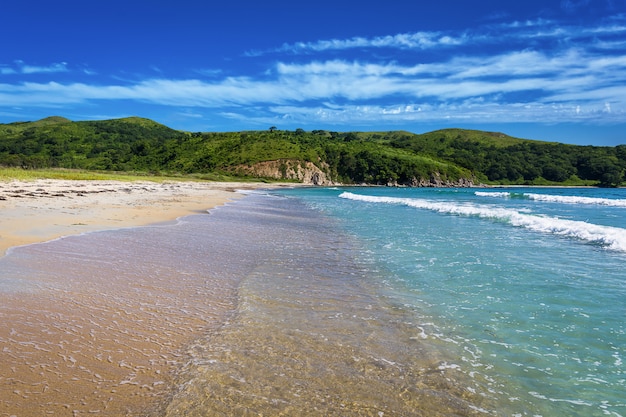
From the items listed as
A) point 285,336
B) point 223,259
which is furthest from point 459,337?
point 223,259

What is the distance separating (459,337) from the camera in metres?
5.52

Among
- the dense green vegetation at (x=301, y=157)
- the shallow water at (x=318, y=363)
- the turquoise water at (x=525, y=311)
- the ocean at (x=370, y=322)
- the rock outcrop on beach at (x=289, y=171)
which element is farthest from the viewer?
the dense green vegetation at (x=301, y=157)

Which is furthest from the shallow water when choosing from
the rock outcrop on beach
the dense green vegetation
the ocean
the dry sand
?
the rock outcrop on beach

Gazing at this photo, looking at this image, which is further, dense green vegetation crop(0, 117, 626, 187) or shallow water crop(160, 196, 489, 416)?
dense green vegetation crop(0, 117, 626, 187)

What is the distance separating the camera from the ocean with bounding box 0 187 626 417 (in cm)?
385

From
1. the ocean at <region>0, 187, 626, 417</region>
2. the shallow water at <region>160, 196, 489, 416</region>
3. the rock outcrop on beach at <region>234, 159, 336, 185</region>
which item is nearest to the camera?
the shallow water at <region>160, 196, 489, 416</region>

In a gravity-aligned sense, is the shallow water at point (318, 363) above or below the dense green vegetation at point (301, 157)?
below

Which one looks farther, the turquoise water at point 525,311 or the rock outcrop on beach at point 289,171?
the rock outcrop on beach at point 289,171

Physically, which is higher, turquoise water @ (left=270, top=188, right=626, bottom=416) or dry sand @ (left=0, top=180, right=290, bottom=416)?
dry sand @ (left=0, top=180, right=290, bottom=416)

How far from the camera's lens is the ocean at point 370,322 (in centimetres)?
385

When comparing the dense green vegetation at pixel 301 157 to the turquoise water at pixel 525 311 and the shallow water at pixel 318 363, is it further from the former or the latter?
the shallow water at pixel 318 363

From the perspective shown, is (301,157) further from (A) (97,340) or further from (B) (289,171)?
(A) (97,340)

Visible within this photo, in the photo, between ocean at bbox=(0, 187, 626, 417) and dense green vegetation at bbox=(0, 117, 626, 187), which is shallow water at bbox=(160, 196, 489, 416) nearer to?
ocean at bbox=(0, 187, 626, 417)

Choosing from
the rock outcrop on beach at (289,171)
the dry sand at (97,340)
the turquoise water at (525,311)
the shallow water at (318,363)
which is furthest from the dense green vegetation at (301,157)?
the shallow water at (318,363)
